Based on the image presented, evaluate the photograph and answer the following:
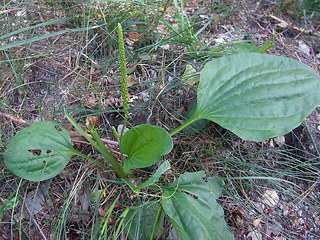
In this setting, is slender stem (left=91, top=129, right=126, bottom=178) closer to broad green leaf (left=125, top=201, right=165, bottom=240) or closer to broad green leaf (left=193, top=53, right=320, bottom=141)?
broad green leaf (left=125, top=201, right=165, bottom=240)

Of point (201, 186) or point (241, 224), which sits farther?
point (241, 224)

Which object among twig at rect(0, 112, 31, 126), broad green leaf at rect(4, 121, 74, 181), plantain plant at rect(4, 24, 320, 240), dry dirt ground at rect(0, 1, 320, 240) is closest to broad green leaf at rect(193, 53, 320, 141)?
plantain plant at rect(4, 24, 320, 240)

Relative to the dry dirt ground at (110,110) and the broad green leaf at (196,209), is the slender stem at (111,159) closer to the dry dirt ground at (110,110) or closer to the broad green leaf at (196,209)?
the dry dirt ground at (110,110)

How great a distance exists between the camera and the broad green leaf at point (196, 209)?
1.13 m

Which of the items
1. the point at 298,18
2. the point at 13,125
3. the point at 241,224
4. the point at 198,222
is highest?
the point at 298,18

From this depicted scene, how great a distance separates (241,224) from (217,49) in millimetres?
1131

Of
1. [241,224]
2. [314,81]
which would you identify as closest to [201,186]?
[241,224]

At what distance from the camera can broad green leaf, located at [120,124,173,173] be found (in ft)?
3.96

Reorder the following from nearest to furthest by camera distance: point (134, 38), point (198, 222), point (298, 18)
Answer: point (198, 222), point (134, 38), point (298, 18)

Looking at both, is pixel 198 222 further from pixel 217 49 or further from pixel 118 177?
pixel 217 49

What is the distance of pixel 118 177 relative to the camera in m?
1.48

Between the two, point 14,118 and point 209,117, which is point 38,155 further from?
point 209,117

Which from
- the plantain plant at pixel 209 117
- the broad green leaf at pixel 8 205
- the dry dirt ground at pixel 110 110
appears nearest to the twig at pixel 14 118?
the dry dirt ground at pixel 110 110

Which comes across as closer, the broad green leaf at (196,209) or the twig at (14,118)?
the broad green leaf at (196,209)
